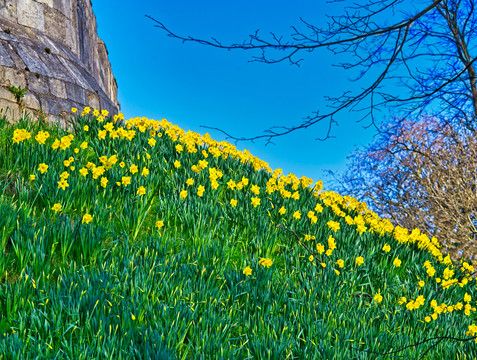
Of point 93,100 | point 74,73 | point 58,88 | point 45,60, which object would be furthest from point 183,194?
point 74,73

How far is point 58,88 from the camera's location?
7.32m

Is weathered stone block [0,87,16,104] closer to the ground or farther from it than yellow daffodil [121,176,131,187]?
farther from it

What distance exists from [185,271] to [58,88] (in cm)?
531

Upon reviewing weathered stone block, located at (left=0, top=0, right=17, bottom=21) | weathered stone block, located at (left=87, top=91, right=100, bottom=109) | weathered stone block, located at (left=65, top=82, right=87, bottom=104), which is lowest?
weathered stone block, located at (left=65, top=82, right=87, bottom=104)

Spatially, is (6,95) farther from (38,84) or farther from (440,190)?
(440,190)

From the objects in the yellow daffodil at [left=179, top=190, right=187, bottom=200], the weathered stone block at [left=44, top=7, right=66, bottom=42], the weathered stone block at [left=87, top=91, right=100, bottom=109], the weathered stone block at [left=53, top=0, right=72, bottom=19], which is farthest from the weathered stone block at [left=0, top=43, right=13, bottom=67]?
the yellow daffodil at [left=179, top=190, right=187, bottom=200]

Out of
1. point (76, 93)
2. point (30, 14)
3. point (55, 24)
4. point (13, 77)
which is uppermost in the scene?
point (55, 24)

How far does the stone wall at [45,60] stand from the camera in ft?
22.2

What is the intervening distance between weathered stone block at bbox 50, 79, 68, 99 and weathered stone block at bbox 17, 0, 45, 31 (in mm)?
1574

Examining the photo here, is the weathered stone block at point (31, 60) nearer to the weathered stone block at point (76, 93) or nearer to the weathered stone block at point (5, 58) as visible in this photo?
the weathered stone block at point (5, 58)

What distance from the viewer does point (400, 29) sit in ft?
11.0

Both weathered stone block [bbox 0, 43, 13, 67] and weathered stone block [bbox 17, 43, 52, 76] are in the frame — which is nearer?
weathered stone block [bbox 0, 43, 13, 67]

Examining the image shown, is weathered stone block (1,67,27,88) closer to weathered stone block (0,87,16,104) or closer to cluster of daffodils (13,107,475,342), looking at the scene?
weathered stone block (0,87,16,104)

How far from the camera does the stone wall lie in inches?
266
